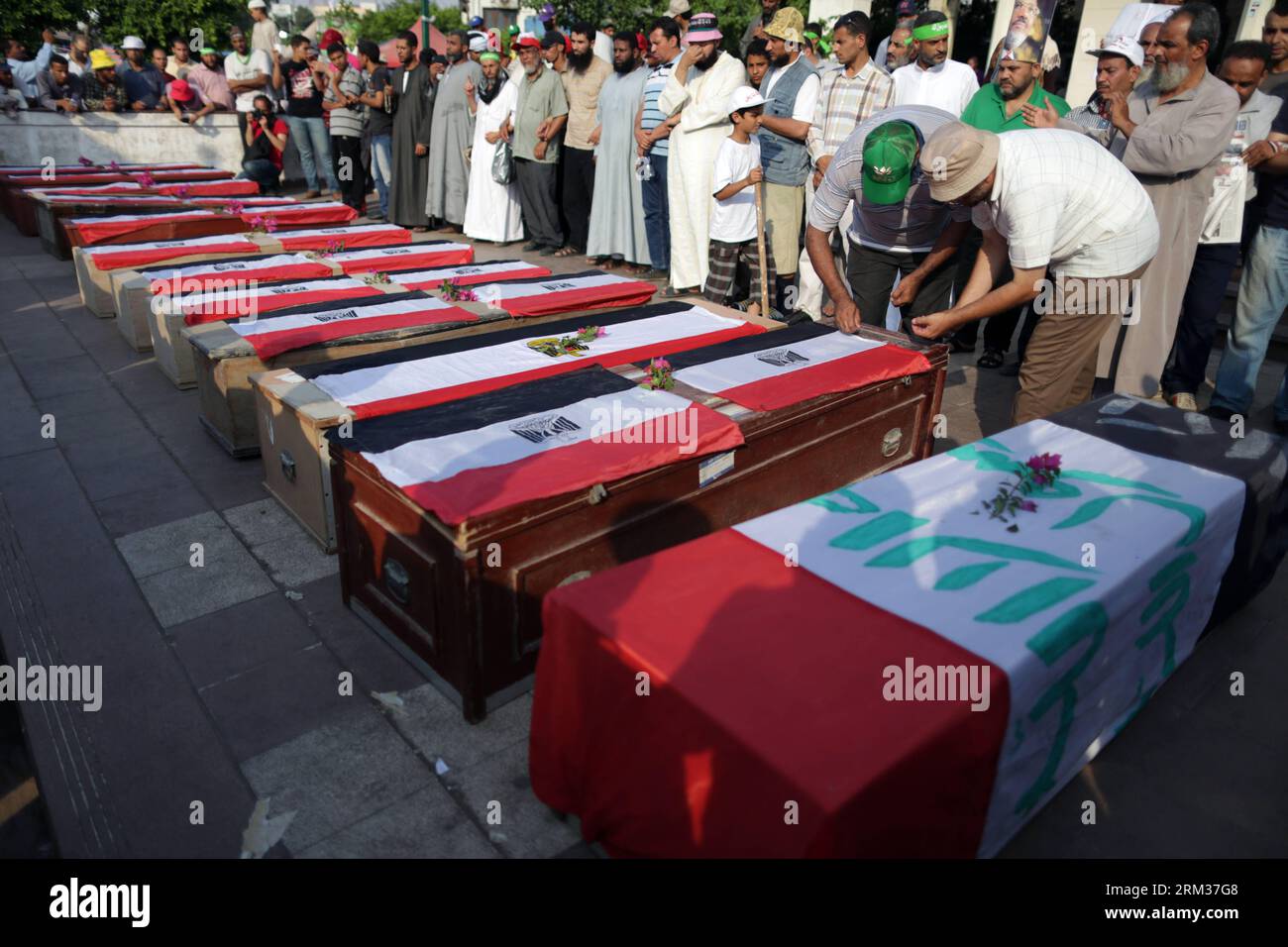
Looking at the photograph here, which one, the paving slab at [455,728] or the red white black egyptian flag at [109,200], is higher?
the red white black egyptian flag at [109,200]

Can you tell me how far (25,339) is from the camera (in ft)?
19.0

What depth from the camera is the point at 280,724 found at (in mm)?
2436

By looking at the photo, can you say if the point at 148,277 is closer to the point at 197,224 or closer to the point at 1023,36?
the point at 197,224

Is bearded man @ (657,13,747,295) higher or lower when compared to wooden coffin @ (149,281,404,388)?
higher

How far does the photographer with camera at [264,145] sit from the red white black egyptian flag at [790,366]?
936 centimetres

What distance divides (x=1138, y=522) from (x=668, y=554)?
1210 mm

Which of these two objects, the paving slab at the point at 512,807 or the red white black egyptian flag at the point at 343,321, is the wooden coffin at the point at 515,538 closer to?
the paving slab at the point at 512,807

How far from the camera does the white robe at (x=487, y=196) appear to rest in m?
8.61

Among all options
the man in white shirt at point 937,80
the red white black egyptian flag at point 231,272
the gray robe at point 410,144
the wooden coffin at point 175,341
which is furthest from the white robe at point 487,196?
the man in white shirt at point 937,80

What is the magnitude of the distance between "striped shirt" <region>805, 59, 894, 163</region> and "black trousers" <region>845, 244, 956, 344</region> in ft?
4.08

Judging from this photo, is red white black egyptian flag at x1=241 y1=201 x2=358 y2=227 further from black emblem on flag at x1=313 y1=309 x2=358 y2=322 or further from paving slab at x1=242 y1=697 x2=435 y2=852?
paving slab at x1=242 y1=697 x2=435 y2=852

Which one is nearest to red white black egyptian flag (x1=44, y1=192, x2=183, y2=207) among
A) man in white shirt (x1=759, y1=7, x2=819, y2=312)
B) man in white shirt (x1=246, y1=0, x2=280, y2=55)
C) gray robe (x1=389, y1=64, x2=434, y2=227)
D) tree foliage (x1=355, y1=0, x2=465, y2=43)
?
gray robe (x1=389, y1=64, x2=434, y2=227)

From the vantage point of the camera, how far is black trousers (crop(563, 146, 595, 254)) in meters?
8.01
